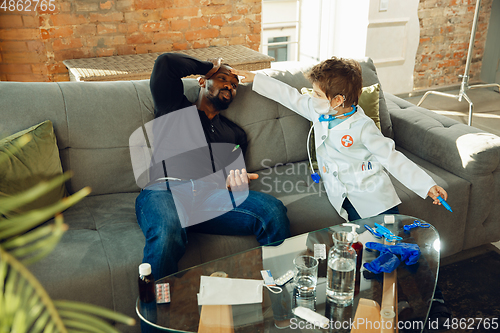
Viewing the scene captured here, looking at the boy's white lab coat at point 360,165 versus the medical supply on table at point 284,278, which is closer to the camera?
the medical supply on table at point 284,278

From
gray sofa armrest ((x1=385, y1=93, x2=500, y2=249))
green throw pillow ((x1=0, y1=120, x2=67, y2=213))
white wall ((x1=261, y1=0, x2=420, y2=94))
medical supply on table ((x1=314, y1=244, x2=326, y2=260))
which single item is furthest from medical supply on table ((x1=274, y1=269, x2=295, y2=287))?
white wall ((x1=261, y1=0, x2=420, y2=94))

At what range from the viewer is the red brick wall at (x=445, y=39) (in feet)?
13.8

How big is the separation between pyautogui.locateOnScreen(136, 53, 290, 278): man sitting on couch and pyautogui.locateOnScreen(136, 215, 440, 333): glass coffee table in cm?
16

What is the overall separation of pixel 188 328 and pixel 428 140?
156cm

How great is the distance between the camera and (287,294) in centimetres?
120

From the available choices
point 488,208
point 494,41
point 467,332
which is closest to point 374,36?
point 494,41

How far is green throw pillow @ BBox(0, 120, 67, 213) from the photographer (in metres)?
1.44

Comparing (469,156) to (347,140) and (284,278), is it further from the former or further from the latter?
(284,278)

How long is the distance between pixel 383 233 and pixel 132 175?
1084 mm

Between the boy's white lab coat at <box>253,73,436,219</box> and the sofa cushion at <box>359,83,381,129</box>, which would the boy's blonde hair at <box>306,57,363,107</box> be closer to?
the boy's white lab coat at <box>253,73,436,219</box>

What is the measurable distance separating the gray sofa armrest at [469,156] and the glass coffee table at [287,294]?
0.65m

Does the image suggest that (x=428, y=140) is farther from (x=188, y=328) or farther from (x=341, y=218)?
(x=188, y=328)

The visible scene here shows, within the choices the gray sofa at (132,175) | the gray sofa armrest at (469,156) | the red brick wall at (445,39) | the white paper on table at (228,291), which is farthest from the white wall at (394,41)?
the white paper on table at (228,291)

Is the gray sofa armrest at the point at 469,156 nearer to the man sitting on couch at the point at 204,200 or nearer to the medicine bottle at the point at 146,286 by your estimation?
the man sitting on couch at the point at 204,200
